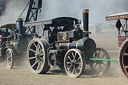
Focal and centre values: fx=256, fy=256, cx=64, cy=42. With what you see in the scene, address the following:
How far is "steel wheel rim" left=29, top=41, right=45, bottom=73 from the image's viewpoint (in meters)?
9.94

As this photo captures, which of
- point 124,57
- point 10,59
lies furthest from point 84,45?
point 10,59

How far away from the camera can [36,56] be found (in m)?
10.1

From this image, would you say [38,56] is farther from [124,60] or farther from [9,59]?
[124,60]

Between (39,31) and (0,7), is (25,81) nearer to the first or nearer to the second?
(39,31)

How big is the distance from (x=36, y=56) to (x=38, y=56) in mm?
106

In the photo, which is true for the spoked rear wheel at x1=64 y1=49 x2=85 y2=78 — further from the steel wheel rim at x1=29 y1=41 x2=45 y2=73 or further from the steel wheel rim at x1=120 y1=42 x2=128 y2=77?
the steel wheel rim at x1=120 y1=42 x2=128 y2=77

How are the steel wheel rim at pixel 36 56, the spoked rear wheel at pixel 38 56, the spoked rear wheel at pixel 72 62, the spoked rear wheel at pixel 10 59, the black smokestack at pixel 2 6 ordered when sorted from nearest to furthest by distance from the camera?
1. the spoked rear wheel at pixel 72 62
2. the spoked rear wheel at pixel 38 56
3. the steel wheel rim at pixel 36 56
4. the spoked rear wheel at pixel 10 59
5. the black smokestack at pixel 2 6

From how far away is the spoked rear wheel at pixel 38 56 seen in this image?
966cm

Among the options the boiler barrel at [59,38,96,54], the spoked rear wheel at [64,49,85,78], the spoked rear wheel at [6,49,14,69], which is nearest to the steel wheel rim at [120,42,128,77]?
the spoked rear wheel at [64,49,85,78]

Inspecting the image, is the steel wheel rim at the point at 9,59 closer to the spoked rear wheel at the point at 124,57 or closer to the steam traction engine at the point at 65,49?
the steam traction engine at the point at 65,49

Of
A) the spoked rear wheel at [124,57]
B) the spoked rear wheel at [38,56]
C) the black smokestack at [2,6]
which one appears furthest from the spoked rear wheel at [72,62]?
the black smokestack at [2,6]

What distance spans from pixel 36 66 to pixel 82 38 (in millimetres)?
2395

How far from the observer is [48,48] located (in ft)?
31.7

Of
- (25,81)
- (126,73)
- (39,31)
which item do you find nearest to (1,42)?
(39,31)
